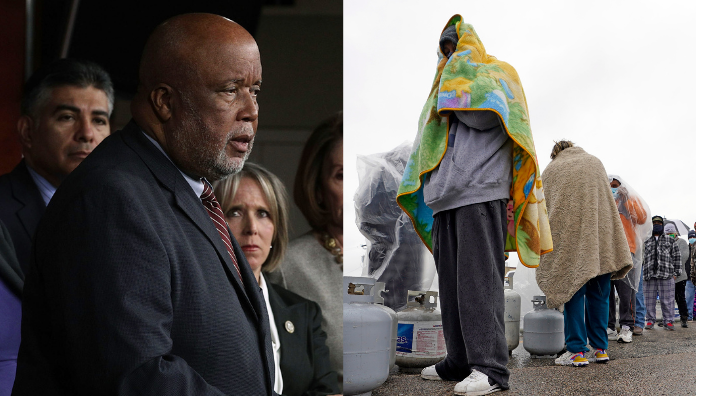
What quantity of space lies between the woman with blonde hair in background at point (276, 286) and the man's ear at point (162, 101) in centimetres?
42

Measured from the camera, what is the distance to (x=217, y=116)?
117 cm

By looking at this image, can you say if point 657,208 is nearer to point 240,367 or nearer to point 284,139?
point 284,139

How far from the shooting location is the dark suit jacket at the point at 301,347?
1602 mm

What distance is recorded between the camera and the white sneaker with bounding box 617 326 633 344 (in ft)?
12.4

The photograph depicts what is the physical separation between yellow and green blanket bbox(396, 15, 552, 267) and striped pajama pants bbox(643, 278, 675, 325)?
2648 millimetres

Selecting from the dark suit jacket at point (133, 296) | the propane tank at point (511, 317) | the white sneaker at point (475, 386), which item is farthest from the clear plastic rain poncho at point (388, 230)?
the dark suit jacket at point (133, 296)

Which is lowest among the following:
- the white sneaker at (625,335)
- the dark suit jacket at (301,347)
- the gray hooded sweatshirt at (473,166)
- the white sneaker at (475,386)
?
the white sneaker at (625,335)

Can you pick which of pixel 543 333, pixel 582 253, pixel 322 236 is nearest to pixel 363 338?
pixel 322 236

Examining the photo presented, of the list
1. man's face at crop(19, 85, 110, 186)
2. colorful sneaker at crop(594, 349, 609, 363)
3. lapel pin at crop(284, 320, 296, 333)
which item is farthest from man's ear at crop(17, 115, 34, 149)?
colorful sneaker at crop(594, 349, 609, 363)

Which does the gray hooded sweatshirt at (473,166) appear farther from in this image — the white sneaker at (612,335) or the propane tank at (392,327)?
the white sneaker at (612,335)

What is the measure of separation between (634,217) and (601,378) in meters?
1.79

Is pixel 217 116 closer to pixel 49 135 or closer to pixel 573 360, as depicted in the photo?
pixel 49 135

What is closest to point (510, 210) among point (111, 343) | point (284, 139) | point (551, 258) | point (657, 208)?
point (551, 258)

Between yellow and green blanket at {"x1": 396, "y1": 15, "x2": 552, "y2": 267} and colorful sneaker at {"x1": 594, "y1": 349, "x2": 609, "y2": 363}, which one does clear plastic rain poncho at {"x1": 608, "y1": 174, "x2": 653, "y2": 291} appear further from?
yellow and green blanket at {"x1": 396, "y1": 15, "x2": 552, "y2": 267}
